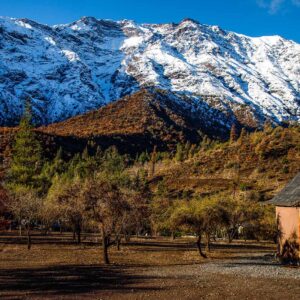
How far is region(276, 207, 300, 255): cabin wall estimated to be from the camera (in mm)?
34000

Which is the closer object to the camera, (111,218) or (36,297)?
(36,297)

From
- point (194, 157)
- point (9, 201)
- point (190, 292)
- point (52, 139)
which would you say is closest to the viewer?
point (190, 292)

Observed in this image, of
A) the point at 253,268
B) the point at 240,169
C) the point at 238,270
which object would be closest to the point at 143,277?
the point at 238,270

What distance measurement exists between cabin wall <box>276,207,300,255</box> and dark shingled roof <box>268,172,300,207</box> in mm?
602

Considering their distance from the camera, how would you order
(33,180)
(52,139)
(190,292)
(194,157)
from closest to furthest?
1. (190,292)
2. (33,180)
3. (194,157)
4. (52,139)

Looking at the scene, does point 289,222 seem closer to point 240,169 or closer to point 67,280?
point 67,280

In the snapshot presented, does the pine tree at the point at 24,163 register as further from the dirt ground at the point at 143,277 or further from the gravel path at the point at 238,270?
the gravel path at the point at 238,270

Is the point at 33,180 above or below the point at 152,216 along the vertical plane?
above

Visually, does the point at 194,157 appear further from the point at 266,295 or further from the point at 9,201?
the point at 266,295

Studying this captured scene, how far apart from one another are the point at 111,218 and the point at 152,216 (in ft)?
108

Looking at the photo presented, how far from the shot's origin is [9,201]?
163ft

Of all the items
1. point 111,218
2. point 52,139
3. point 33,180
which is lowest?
point 111,218

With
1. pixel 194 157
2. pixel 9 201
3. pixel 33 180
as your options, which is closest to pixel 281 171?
pixel 194 157

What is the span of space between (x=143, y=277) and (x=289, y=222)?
44.7ft
